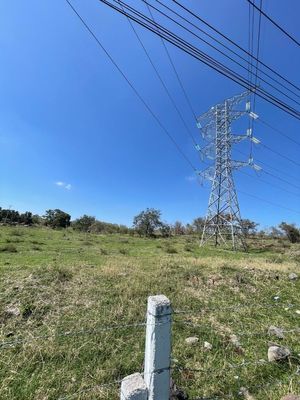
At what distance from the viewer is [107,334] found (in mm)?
5102

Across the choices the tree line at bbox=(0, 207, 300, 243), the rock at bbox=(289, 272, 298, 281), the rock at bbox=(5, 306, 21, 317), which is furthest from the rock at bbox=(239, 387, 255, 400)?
Result: the tree line at bbox=(0, 207, 300, 243)

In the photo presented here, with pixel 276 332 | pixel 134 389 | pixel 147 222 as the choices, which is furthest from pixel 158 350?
pixel 147 222

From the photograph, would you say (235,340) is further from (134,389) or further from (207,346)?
(134,389)

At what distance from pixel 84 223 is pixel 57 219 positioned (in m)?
5.03

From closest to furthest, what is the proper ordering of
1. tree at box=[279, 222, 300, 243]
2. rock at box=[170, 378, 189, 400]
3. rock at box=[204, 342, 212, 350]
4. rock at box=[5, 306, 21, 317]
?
rock at box=[170, 378, 189, 400] < rock at box=[204, 342, 212, 350] < rock at box=[5, 306, 21, 317] < tree at box=[279, 222, 300, 243]

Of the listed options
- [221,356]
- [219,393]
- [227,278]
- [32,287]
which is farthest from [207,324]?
[32,287]

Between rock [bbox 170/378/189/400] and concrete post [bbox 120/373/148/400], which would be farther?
rock [bbox 170/378/189/400]

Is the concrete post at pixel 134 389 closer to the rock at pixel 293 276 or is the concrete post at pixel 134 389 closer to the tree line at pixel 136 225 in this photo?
the rock at pixel 293 276

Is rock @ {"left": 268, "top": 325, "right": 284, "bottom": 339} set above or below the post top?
below

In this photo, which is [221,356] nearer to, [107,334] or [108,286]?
[107,334]

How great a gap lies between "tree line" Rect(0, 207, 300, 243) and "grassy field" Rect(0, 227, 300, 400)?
111 feet

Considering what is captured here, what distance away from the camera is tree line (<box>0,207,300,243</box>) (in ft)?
140

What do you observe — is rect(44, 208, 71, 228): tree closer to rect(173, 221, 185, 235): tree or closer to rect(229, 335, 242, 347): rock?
rect(173, 221, 185, 235): tree

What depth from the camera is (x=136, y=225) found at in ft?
142
